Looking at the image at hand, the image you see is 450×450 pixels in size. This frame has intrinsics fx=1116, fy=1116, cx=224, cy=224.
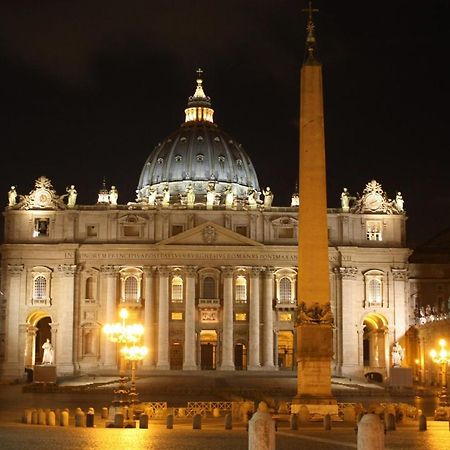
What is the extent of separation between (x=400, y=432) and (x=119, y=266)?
220 feet

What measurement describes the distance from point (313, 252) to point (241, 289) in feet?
214

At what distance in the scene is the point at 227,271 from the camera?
96.6 meters

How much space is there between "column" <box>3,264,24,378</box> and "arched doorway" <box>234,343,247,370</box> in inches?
734

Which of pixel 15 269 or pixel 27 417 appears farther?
pixel 15 269

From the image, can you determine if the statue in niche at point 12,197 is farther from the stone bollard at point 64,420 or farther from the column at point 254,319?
the stone bollard at point 64,420

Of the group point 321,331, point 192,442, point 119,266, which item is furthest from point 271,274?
point 192,442

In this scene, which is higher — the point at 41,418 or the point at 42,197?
the point at 42,197

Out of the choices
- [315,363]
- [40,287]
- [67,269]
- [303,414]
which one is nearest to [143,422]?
[303,414]

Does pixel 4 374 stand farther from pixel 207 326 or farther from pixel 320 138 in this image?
pixel 320 138

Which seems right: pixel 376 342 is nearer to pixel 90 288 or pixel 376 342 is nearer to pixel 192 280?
pixel 192 280

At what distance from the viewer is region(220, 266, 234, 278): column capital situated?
96.6 metres

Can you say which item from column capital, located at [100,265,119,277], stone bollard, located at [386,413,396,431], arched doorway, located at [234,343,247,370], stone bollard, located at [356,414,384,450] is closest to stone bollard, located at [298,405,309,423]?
stone bollard, located at [386,413,396,431]

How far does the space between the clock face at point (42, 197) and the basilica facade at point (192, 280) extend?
0.09 meters

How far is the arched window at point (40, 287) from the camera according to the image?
97.2m
